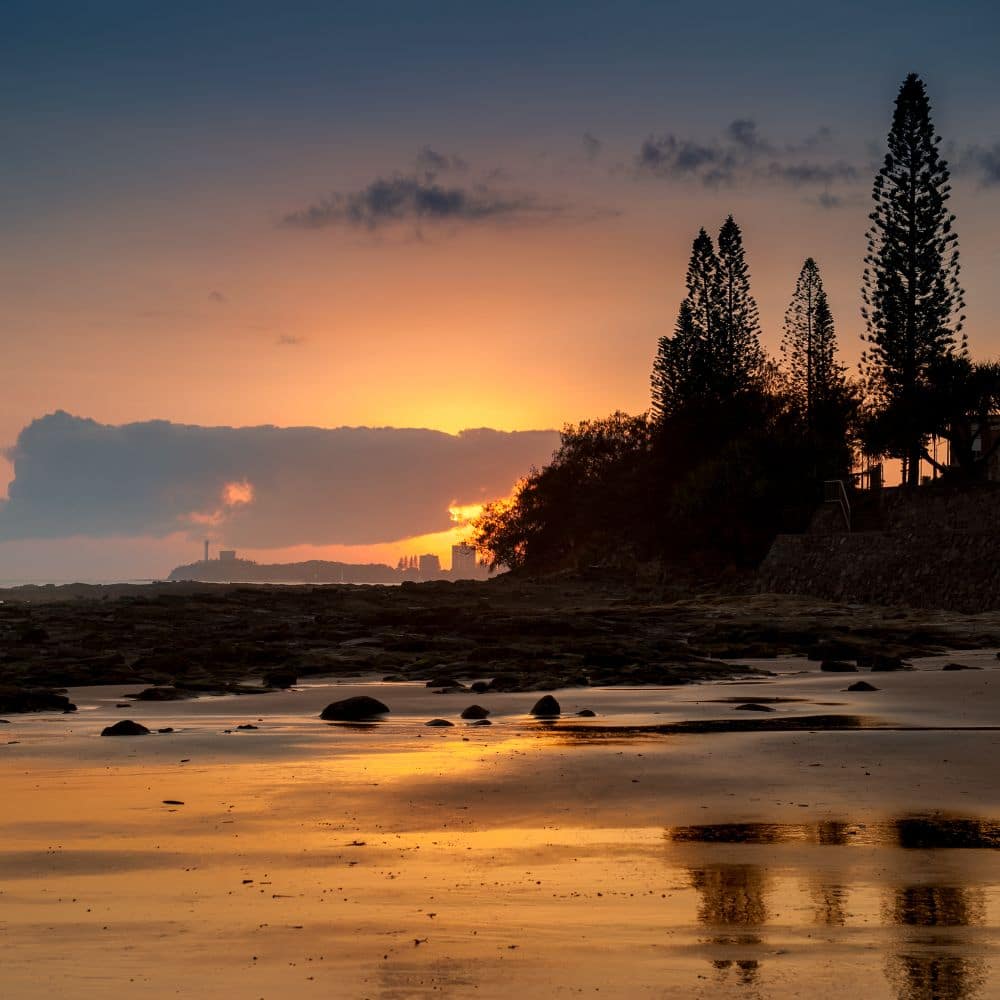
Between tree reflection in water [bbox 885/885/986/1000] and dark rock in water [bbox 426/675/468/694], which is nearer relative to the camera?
tree reflection in water [bbox 885/885/986/1000]

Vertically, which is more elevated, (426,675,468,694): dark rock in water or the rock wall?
the rock wall

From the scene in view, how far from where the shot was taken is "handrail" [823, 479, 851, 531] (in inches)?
2023

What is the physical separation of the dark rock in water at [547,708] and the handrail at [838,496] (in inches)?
1423

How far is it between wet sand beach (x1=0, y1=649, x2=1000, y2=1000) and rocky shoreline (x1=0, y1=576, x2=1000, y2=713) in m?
7.60

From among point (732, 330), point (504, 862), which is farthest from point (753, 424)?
point (504, 862)

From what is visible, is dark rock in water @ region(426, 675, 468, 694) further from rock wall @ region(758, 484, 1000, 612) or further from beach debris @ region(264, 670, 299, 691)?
rock wall @ region(758, 484, 1000, 612)

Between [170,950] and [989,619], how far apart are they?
117 feet

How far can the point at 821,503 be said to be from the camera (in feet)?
195

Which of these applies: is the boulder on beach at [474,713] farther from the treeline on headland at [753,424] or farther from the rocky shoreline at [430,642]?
the treeline on headland at [753,424]

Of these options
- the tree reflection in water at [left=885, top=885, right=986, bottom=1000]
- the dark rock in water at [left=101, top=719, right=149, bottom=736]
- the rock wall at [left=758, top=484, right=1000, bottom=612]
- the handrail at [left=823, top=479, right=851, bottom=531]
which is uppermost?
the handrail at [left=823, top=479, right=851, bottom=531]

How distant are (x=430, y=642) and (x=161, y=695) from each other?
11.3 meters

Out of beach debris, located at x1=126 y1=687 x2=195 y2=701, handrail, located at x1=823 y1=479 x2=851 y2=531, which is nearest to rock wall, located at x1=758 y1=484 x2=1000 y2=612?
handrail, located at x1=823 y1=479 x2=851 y2=531

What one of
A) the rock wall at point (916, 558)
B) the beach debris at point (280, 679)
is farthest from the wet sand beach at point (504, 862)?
the rock wall at point (916, 558)

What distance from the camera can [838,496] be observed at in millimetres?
55625
